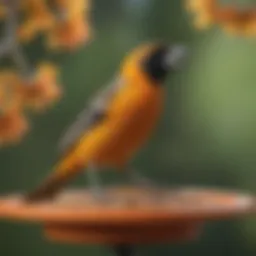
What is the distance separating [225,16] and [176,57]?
12 cm

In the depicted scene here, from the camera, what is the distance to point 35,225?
4.33 feet

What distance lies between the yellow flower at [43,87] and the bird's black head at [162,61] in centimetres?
19

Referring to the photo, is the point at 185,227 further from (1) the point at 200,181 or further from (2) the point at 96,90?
(2) the point at 96,90

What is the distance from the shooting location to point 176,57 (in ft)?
4.10

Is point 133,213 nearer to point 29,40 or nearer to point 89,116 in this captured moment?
point 89,116

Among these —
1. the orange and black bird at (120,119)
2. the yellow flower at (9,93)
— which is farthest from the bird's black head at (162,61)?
the yellow flower at (9,93)

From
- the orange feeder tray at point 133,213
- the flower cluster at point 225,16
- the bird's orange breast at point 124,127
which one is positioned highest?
the flower cluster at point 225,16

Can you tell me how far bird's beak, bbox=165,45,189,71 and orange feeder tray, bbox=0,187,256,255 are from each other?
0.76ft

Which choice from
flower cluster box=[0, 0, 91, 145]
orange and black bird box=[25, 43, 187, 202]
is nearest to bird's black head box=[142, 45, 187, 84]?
orange and black bird box=[25, 43, 187, 202]

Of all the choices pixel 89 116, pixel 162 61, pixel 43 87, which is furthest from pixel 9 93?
pixel 162 61

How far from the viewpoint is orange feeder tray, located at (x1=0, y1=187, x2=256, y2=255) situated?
114 cm

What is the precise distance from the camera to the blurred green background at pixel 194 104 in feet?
4.13

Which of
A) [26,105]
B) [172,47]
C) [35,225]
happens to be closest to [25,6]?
[26,105]

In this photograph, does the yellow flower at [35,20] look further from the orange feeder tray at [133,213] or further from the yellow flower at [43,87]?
the orange feeder tray at [133,213]
